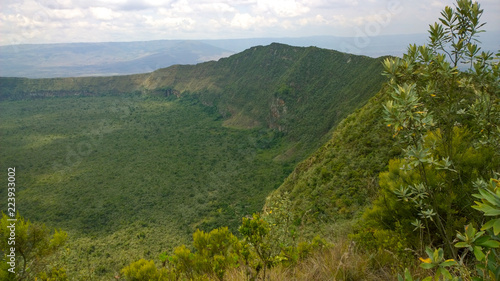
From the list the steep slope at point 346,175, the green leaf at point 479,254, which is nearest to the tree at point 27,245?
the green leaf at point 479,254

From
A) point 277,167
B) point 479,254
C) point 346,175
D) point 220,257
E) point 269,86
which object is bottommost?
point 277,167

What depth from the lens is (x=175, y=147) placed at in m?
53.8

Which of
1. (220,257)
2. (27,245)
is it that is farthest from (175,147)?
(220,257)

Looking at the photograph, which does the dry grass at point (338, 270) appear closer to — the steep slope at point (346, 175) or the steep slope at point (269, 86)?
the steep slope at point (346, 175)

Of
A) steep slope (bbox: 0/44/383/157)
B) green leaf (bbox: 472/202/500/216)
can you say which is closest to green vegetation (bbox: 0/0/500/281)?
green leaf (bbox: 472/202/500/216)

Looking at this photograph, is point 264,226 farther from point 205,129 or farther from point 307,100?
point 205,129

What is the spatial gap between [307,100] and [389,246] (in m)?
53.6

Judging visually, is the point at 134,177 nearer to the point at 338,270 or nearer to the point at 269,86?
the point at 338,270

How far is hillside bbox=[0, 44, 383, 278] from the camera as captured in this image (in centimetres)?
3047

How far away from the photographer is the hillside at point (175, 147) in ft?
100.0

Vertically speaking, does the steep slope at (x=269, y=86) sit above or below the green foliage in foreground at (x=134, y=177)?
above

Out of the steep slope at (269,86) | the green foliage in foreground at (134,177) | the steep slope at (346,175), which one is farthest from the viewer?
the steep slope at (269,86)

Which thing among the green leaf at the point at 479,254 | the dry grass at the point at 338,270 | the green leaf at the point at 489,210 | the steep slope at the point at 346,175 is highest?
the green leaf at the point at 489,210

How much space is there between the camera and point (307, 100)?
56812mm
